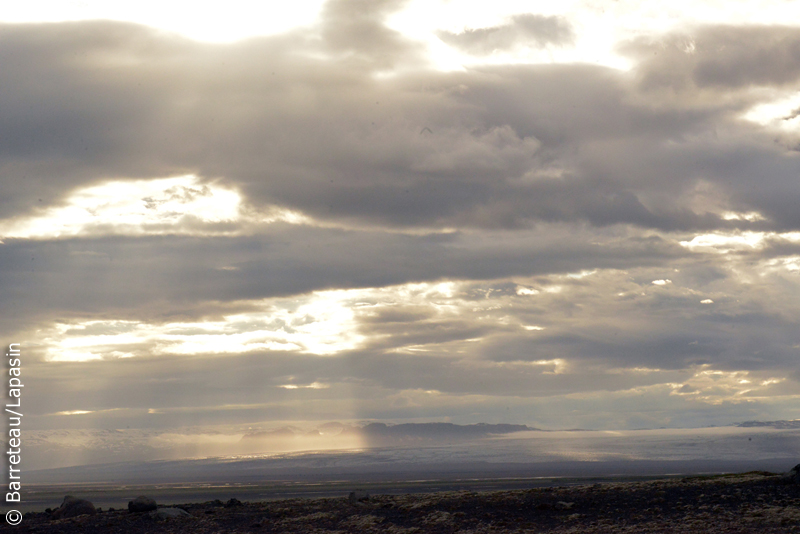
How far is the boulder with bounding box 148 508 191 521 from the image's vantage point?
2643 inches

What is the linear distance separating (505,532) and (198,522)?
96.7 feet

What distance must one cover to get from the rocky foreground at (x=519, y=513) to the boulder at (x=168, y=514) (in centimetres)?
9

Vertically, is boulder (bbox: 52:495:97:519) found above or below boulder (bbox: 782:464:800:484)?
below


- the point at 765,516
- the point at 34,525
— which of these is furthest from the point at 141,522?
the point at 765,516

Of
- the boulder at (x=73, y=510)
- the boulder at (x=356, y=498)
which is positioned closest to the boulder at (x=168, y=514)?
the boulder at (x=73, y=510)

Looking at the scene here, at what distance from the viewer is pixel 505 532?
161 feet

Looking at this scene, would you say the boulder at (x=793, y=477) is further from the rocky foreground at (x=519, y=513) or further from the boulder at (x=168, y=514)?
the boulder at (x=168, y=514)

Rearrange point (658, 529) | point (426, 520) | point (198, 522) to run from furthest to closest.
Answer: point (198, 522)
point (426, 520)
point (658, 529)

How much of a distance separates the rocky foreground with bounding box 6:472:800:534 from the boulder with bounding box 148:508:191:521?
0.30 ft

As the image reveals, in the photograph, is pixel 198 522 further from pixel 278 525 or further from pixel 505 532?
pixel 505 532

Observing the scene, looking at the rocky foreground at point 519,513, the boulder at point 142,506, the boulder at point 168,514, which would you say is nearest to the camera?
the rocky foreground at point 519,513

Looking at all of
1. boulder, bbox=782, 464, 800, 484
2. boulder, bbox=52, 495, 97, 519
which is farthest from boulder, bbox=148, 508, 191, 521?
boulder, bbox=782, 464, 800, 484

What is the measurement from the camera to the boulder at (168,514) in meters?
67.1

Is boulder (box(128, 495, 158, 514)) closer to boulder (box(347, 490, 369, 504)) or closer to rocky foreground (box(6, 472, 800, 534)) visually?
rocky foreground (box(6, 472, 800, 534))
